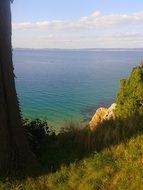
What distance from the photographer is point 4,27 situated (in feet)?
30.9

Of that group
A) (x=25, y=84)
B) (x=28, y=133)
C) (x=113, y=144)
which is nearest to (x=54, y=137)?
(x=28, y=133)

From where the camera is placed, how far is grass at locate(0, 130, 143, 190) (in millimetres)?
9000

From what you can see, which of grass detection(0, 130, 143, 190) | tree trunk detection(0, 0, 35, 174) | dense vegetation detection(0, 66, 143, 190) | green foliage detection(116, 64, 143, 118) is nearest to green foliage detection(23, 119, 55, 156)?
dense vegetation detection(0, 66, 143, 190)

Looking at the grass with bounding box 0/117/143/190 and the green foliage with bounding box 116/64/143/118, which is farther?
the green foliage with bounding box 116/64/143/118

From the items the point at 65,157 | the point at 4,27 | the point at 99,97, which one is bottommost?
the point at 99,97

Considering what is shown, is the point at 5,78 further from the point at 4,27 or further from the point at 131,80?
the point at 131,80

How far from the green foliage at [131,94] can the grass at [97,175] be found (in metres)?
7.32

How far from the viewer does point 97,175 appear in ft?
30.6

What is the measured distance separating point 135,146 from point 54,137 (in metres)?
2.80

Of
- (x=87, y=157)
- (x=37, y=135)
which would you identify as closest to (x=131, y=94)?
(x=37, y=135)

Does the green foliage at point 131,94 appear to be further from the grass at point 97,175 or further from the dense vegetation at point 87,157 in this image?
the grass at point 97,175

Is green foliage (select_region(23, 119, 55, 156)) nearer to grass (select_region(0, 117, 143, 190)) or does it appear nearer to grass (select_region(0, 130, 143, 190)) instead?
grass (select_region(0, 117, 143, 190))

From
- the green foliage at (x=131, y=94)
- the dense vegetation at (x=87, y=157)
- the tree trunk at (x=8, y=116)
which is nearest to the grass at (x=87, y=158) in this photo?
the dense vegetation at (x=87, y=157)

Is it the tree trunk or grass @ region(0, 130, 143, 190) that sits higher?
the tree trunk
